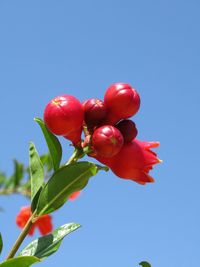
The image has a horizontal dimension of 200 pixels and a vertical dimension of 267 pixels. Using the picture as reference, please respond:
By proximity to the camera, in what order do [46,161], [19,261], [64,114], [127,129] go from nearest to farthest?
[19,261] → [64,114] → [127,129] → [46,161]

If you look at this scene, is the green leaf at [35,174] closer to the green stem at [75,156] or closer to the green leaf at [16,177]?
the green stem at [75,156]

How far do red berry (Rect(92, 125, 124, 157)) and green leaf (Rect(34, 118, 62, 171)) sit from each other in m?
0.18

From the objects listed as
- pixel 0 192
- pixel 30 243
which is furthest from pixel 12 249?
pixel 0 192

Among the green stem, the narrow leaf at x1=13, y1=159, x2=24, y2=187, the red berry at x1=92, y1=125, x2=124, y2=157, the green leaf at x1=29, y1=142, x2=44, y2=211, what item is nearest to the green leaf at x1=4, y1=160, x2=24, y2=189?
the narrow leaf at x1=13, y1=159, x2=24, y2=187

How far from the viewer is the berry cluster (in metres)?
1.96

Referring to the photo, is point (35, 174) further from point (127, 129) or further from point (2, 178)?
point (2, 178)

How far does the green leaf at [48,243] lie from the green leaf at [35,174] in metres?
0.12

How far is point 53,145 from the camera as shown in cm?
215

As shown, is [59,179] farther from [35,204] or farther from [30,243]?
[30,243]

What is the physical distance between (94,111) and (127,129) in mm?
137

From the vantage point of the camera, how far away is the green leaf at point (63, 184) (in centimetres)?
201

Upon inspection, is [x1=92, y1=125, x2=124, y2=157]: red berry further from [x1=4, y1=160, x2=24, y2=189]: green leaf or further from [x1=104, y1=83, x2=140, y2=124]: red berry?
[x1=4, y1=160, x2=24, y2=189]: green leaf

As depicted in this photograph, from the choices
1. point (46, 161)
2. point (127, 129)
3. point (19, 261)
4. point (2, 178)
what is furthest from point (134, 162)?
point (2, 178)

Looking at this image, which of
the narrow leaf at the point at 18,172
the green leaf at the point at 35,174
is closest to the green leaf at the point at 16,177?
the narrow leaf at the point at 18,172
